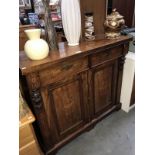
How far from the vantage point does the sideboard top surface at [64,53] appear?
0.95m

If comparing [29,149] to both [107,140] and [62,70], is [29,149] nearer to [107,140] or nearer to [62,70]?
[62,70]

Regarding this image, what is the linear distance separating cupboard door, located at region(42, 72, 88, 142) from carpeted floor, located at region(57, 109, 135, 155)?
0.55 ft

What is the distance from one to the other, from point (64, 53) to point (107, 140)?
1014mm

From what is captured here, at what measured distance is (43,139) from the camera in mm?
1280

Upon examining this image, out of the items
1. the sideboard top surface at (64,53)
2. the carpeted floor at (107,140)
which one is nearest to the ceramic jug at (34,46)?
the sideboard top surface at (64,53)

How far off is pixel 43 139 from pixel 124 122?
957mm

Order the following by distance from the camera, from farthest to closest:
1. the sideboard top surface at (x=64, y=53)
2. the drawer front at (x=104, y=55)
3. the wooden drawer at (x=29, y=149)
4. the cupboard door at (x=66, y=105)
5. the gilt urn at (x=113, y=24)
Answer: the gilt urn at (x=113, y=24) → the drawer front at (x=104, y=55) → the cupboard door at (x=66, y=105) → the wooden drawer at (x=29, y=149) → the sideboard top surface at (x=64, y=53)

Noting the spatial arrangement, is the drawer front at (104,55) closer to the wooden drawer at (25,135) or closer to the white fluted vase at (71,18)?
the white fluted vase at (71,18)

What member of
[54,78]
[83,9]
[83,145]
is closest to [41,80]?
[54,78]

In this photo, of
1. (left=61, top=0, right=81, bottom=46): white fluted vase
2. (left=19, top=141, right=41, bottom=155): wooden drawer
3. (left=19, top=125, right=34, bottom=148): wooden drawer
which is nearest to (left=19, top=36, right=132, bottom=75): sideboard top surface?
(left=61, top=0, right=81, bottom=46): white fluted vase

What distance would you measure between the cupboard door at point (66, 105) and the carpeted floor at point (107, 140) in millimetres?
167

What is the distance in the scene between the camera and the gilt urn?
1.41 m

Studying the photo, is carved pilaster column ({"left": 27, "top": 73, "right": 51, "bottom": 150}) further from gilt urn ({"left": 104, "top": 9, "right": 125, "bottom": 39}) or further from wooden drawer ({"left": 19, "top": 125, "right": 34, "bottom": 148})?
gilt urn ({"left": 104, "top": 9, "right": 125, "bottom": 39})
